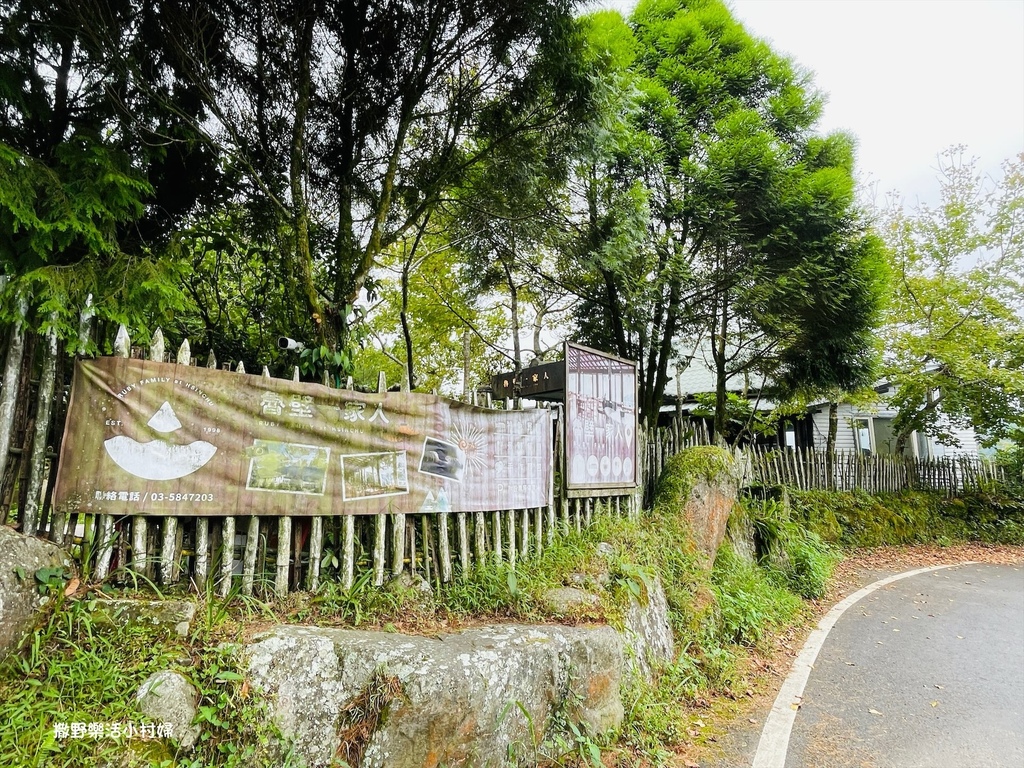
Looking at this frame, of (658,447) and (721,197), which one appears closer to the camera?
(658,447)

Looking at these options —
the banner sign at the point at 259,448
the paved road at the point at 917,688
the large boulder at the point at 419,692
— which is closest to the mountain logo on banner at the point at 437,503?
the banner sign at the point at 259,448

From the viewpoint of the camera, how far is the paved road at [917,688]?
13.3 ft

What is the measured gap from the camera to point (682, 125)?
377 inches

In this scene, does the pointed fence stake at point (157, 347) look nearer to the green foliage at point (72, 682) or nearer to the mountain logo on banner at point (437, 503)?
the green foliage at point (72, 682)

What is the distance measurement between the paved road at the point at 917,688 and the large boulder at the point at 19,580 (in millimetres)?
5128

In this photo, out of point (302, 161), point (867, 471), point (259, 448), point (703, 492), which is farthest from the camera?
point (867, 471)

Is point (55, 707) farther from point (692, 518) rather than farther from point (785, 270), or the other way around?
point (785, 270)

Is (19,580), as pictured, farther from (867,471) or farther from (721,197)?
(867,471)

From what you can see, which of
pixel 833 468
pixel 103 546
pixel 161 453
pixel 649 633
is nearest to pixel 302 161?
pixel 161 453

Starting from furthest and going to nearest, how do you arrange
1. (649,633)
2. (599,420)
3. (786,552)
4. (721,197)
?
1. (721,197)
2. (786,552)
3. (599,420)
4. (649,633)

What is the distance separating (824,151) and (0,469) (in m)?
12.4

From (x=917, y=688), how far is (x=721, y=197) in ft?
24.6

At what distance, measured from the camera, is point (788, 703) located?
4.91 m

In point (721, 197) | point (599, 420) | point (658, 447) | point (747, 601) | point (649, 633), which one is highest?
point (721, 197)
